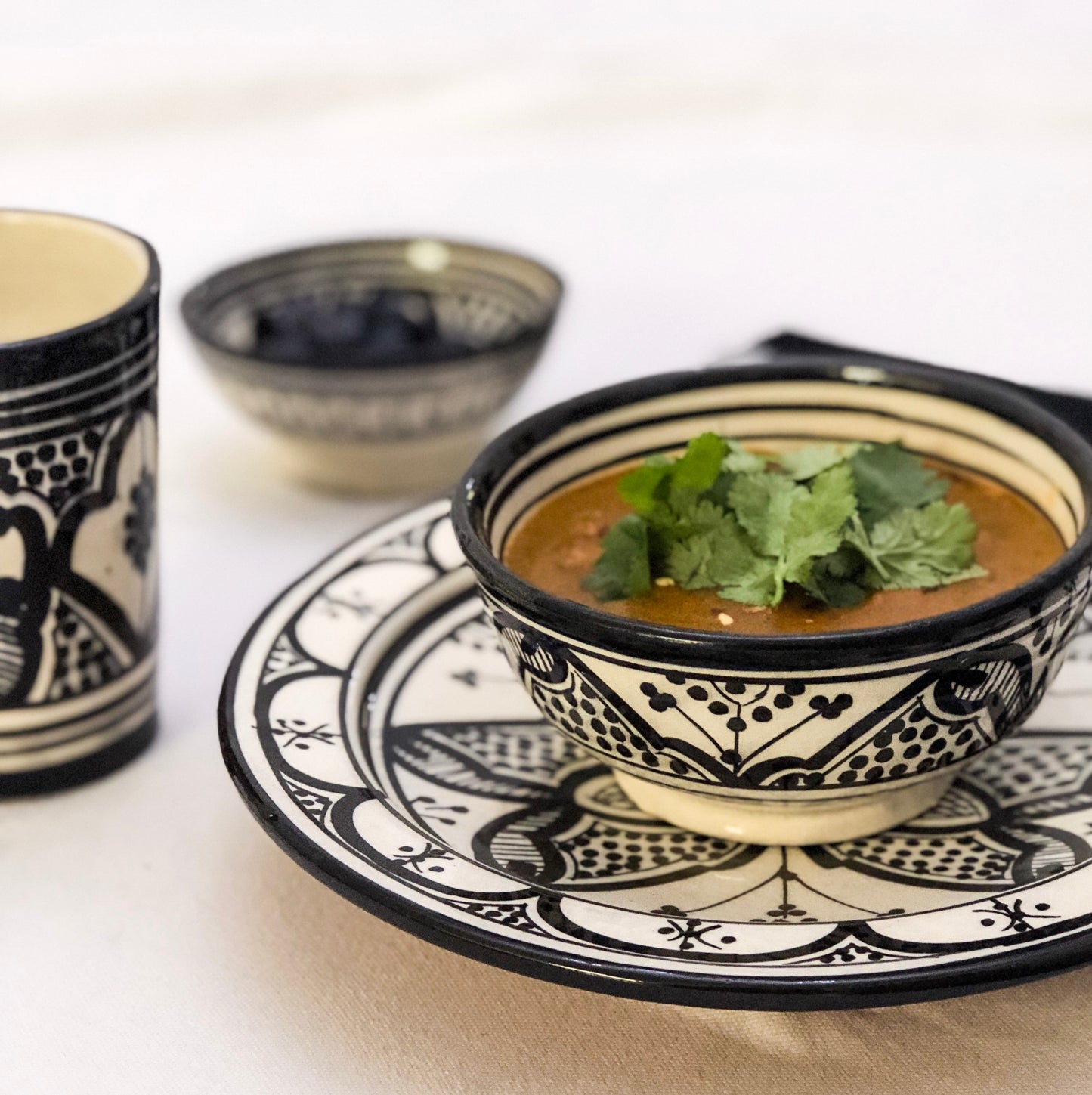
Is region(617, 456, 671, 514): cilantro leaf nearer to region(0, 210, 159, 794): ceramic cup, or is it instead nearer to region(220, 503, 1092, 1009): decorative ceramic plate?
region(220, 503, 1092, 1009): decorative ceramic plate

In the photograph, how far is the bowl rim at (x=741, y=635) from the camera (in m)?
0.90

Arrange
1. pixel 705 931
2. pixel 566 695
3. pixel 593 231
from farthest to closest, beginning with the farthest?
1. pixel 593 231
2. pixel 566 695
3. pixel 705 931

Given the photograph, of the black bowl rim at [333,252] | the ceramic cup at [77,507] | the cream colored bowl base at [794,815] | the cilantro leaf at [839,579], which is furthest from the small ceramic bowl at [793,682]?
the black bowl rim at [333,252]

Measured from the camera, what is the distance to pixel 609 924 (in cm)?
86

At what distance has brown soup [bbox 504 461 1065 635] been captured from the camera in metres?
1.03

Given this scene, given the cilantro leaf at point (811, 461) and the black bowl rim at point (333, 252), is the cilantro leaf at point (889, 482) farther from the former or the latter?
the black bowl rim at point (333, 252)

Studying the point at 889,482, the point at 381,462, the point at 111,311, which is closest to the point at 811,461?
the point at 889,482

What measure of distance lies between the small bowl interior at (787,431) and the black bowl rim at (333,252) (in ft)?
1.27

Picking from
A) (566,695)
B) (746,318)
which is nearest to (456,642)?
(566,695)

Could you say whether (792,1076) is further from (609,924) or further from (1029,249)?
(1029,249)

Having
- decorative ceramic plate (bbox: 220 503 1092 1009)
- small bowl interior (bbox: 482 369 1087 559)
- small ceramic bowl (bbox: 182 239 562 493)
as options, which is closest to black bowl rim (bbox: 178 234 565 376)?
Result: small ceramic bowl (bbox: 182 239 562 493)

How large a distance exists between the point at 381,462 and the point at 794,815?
2.55 feet

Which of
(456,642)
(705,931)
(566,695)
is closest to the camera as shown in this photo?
(705,931)

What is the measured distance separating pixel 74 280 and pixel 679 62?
2050 mm
